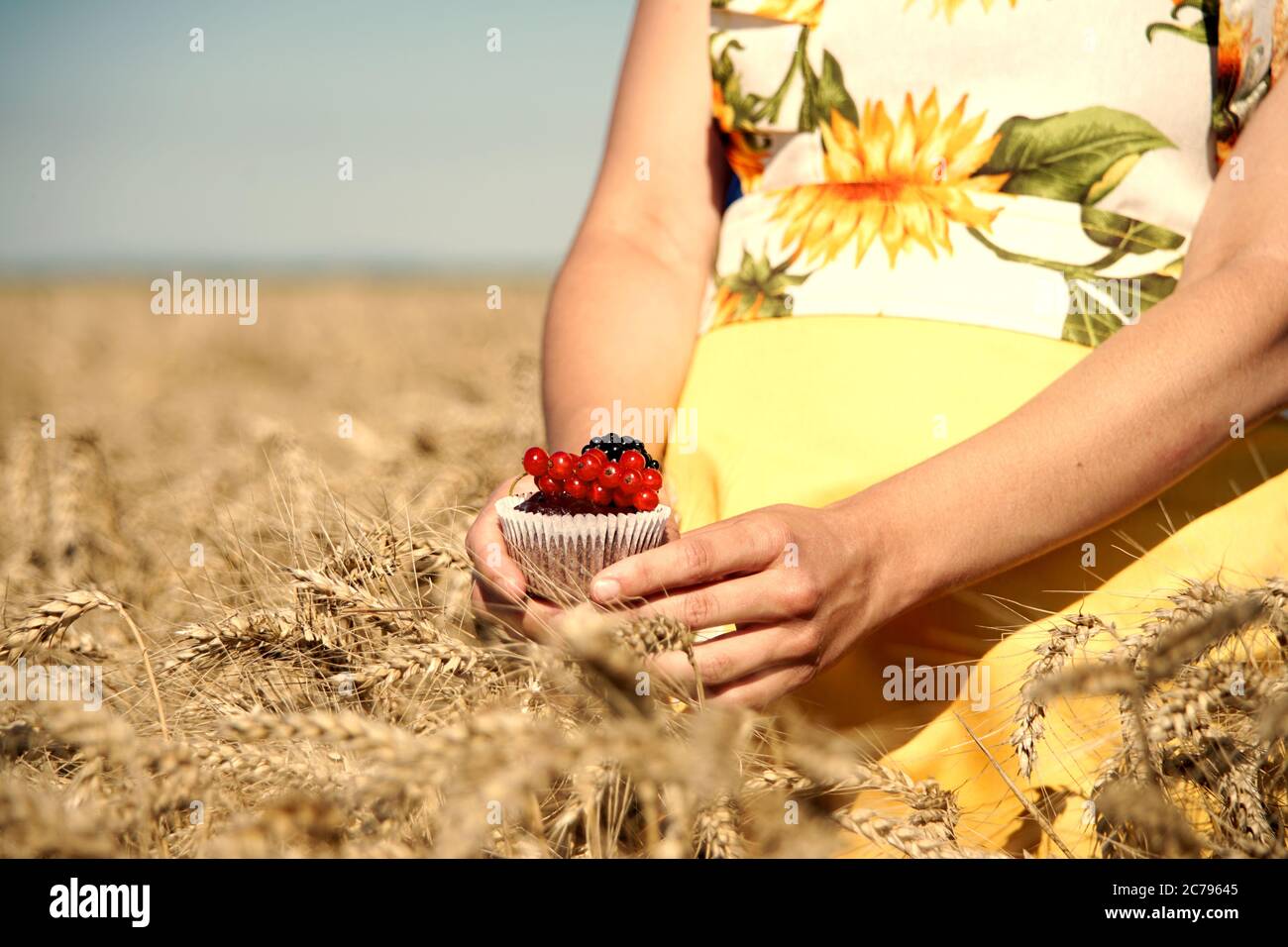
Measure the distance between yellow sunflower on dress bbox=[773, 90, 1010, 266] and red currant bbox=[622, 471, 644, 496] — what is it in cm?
60

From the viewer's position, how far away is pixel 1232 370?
4.68ft

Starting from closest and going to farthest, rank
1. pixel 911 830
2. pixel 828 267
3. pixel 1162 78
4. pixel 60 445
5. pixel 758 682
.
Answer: pixel 911 830 < pixel 758 682 < pixel 1162 78 < pixel 828 267 < pixel 60 445

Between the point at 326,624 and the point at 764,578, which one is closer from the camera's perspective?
the point at 764,578

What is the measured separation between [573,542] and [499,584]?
0.35 feet

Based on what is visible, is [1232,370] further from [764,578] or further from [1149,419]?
[764,578]

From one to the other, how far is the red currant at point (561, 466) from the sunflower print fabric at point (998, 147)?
0.55 metres

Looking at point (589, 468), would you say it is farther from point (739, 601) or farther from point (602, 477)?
point (739, 601)

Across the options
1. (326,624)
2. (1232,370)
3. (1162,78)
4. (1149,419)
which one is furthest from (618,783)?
(1162,78)

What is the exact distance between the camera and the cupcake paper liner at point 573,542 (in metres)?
1.32

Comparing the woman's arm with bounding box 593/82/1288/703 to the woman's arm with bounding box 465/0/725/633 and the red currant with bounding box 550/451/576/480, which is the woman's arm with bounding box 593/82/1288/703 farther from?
the woman's arm with bounding box 465/0/725/633

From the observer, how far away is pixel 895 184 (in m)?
1.71

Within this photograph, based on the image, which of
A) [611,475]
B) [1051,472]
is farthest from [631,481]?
[1051,472]

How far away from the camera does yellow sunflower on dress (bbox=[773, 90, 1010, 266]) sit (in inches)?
65.7
